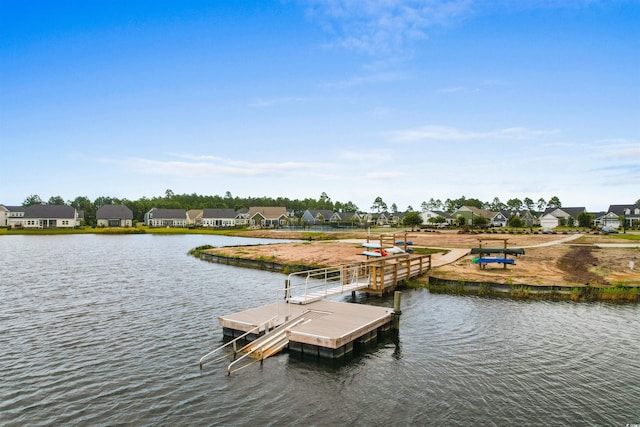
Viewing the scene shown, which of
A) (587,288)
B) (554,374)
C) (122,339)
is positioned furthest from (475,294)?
(122,339)

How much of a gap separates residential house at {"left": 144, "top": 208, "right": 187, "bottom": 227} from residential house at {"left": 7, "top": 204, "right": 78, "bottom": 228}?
986 inches

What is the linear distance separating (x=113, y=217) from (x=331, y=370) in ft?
443

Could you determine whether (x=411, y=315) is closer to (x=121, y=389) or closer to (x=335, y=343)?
(x=335, y=343)

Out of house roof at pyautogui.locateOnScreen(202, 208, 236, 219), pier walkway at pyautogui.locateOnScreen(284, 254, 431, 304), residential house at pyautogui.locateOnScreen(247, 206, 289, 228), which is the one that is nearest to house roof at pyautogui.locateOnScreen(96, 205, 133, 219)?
house roof at pyautogui.locateOnScreen(202, 208, 236, 219)

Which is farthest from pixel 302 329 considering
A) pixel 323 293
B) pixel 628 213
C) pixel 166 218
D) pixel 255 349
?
pixel 166 218

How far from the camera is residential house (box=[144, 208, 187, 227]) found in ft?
463

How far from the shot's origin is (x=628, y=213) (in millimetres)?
112312

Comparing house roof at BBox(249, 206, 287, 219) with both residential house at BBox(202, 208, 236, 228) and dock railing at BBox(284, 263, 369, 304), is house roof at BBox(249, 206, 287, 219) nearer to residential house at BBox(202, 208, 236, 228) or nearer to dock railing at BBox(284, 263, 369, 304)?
residential house at BBox(202, 208, 236, 228)

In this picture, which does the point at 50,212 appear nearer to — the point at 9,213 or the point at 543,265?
the point at 9,213

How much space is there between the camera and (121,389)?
13.6 metres

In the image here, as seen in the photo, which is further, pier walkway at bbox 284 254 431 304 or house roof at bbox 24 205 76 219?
house roof at bbox 24 205 76 219

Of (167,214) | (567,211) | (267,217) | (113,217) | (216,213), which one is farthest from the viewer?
(267,217)

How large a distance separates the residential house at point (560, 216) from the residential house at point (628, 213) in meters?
7.26

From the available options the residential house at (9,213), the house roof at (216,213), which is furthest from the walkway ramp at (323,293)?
the residential house at (9,213)
